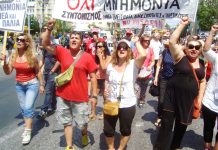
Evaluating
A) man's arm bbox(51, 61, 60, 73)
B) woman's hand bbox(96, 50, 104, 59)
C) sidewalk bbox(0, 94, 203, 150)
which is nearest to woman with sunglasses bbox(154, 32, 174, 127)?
sidewalk bbox(0, 94, 203, 150)

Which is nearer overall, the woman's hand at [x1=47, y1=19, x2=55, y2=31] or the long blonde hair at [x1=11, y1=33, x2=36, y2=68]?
the woman's hand at [x1=47, y1=19, x2=55, y2=31]

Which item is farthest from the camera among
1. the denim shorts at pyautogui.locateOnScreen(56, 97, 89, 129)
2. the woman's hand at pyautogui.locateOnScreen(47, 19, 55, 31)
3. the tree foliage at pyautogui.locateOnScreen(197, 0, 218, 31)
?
the tree foliage at pyautogui.locateOnScreen(197, 0, 218, 31)

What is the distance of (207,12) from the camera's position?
39.2 meters

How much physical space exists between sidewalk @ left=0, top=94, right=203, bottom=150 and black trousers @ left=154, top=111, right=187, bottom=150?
28 cm

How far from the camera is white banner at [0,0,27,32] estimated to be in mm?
5727

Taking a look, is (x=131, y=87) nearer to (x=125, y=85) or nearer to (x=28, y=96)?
(x=125, y=85)

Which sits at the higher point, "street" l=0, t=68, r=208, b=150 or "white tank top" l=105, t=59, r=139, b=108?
"white tank top" l=105, t=59, r=139, b=108

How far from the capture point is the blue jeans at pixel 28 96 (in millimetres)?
5371

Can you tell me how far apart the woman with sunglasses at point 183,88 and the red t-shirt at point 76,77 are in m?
1.20

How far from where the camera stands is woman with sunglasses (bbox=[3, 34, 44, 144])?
538cm

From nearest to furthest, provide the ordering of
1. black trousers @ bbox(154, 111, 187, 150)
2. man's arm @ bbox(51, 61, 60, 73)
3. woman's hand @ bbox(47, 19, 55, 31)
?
woman's hand @ bbox(47, 19, 55, 31), black trousers @ bbox(154, 111, 187, 150), man's arm @ bbox(51, 61, 60, 73)

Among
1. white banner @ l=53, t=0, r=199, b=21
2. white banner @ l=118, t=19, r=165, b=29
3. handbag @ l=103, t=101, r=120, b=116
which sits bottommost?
handbag @ l=103, t=101, r=120, b=116

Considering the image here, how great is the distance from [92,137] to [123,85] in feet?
5.00

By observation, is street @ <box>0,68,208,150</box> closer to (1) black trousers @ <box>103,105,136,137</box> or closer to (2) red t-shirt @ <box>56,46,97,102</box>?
(1) black trousers @ <box>103,105,136,137</box>
